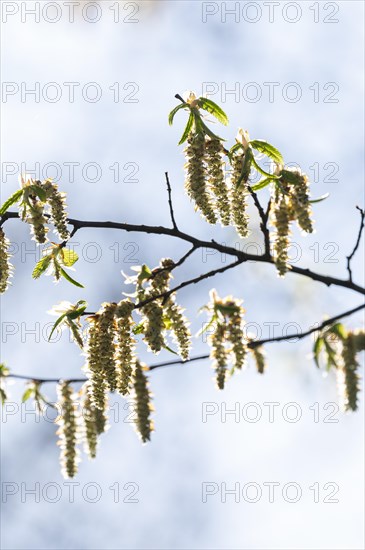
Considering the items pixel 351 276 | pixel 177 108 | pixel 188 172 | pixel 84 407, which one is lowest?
pixel 84 407

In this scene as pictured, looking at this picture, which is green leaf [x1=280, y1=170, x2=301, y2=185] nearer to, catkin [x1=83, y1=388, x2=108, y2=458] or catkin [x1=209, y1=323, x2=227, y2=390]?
catkin [x1=209, y1=323, x2=227, y2=390]

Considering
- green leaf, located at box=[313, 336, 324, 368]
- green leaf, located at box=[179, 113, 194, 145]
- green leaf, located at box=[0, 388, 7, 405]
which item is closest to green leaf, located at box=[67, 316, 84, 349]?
green leaf, located at box=[0, 388, 7, 405]

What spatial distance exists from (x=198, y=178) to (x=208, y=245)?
394 millimetres

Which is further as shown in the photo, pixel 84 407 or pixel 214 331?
pixel 84 407

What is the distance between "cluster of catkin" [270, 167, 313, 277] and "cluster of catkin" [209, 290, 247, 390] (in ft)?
1.48

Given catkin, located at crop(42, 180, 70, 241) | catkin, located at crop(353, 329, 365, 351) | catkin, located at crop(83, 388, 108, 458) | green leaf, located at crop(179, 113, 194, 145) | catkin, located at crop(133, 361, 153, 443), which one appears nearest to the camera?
catkin, located at crop(353, 329, 365, 351)

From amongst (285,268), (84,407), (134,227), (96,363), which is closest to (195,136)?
(134,227)

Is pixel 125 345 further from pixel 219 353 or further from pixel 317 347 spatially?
pixel 317 347

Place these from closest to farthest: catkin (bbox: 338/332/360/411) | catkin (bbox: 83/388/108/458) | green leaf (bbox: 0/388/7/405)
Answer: catkin (bbox: 338/332/360/411)
green leaf (bbox: 0/388/7/405)
catkin (bbox: 83/388/108/458)

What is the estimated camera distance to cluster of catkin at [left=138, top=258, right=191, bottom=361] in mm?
4305

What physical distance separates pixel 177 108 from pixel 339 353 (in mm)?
1891

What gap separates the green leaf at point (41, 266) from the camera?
192 inches

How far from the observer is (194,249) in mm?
4449

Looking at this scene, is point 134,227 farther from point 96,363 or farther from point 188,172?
point 96,363
